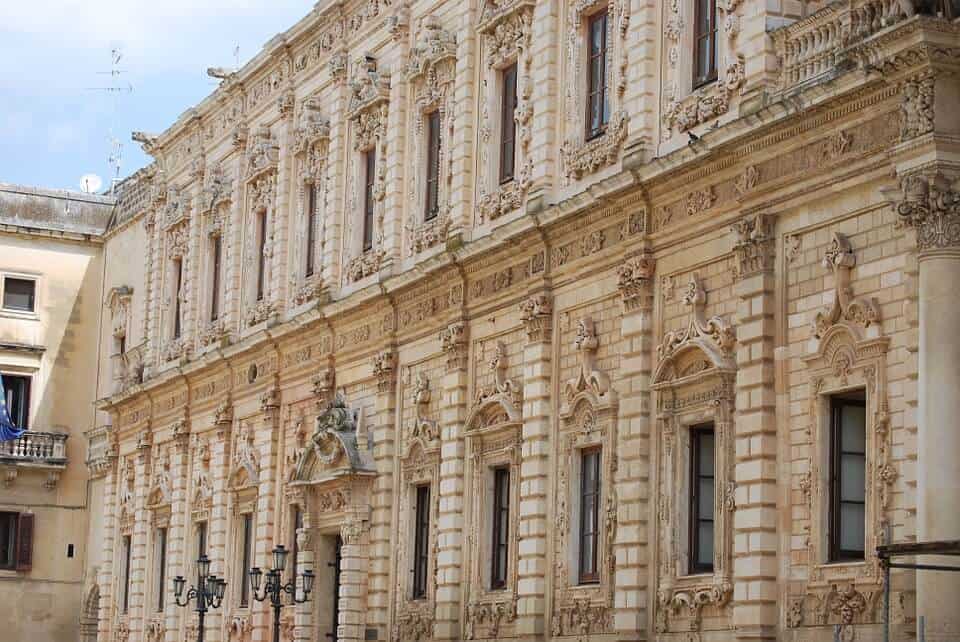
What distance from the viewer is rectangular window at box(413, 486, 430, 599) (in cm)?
2641

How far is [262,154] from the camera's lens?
3334 centimetres

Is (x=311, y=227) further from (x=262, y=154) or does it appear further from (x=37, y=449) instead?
(x=37, y=449)

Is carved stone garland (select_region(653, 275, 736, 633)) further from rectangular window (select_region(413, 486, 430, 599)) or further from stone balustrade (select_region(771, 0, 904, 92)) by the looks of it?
rectangular window (select_region(413, 486, 430, 599))

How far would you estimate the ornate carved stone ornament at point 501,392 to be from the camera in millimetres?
24078

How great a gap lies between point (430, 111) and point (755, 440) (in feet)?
33.4

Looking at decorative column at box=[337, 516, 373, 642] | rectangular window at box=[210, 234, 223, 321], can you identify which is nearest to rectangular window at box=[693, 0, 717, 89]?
decorative column at box=[337, 516, 373, 642]

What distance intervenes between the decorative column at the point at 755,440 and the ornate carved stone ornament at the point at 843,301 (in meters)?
0.95

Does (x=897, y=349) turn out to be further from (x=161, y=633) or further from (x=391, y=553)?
(x=161, y=633)

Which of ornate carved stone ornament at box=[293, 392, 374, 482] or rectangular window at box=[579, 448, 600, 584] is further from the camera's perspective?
ornate carved stone ornament at box=[293, 392, 374, 482]

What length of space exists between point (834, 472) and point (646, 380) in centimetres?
366

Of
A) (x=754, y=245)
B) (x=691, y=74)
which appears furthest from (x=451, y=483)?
(x=754, y=245)

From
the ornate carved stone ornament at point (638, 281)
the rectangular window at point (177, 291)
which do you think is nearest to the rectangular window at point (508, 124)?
the ornate carved stone ornament at point (638, 281)

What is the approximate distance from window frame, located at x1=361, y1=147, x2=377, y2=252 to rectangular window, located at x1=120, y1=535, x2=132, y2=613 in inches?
478

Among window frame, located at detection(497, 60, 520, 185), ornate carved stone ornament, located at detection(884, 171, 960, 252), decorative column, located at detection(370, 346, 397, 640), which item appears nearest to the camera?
ornate carved stone ornament, located at detection(884, 171, 960, 252)
